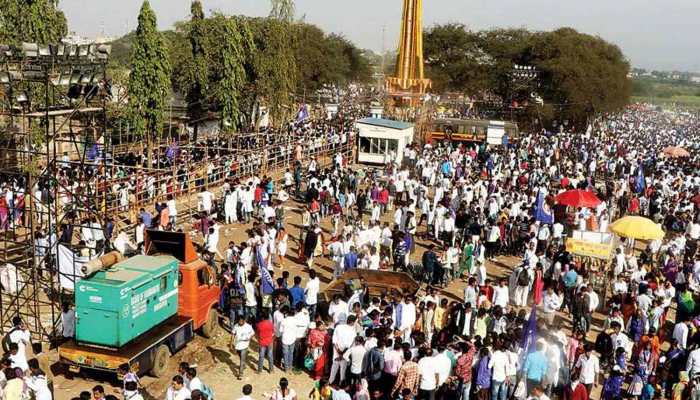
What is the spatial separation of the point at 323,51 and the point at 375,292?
4953cm

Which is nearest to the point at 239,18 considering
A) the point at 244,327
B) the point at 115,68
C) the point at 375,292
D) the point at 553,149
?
the point at 115,68

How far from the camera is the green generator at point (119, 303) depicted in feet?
36.0

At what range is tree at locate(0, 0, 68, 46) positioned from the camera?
80.3 feet

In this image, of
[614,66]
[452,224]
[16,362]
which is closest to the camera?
[16,362]

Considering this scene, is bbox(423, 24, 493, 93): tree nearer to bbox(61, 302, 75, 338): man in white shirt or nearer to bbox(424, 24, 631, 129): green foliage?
bbox(424, 24, 631, 129): green foliage

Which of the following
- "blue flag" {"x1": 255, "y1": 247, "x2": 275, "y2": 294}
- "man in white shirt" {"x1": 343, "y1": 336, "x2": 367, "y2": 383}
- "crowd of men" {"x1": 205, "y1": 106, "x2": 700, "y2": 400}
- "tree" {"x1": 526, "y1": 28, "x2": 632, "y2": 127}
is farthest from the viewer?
"tree" {"x1": 526, "y1": 28, "x2": 632, "y2": 127}

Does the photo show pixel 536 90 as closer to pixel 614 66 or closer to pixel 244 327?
pixel 614 66

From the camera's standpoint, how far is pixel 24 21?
2477 centimetres

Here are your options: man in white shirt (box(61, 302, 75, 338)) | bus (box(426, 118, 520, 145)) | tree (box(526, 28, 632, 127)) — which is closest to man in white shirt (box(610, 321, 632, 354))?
man in white shirt (box(61, 302, 75, 338))

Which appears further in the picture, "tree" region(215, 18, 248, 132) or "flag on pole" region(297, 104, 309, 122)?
"flag on pole" region(297, 104, 309, 122)

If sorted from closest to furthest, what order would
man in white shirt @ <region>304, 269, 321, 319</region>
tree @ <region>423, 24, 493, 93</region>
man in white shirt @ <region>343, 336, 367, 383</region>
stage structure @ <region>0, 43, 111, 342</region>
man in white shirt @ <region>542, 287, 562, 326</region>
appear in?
man in white shirt @ <region>343, 336, 367, 383</region>
stage structure @ <region>0, 43, 111, 342</region>
man in white shirt @ <region>304, 269, 321, 319</region>
man in white shirt @ <region>542, 287, 562, 326</region>
tree @ <region>423, 24, 493, 93</region>

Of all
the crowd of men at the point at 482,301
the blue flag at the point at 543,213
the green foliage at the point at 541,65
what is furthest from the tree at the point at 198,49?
the green foliage at the point at 541,65

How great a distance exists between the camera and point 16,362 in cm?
1033

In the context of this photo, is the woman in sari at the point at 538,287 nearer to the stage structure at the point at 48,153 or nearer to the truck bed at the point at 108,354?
the truck bed at the point at 108,354
